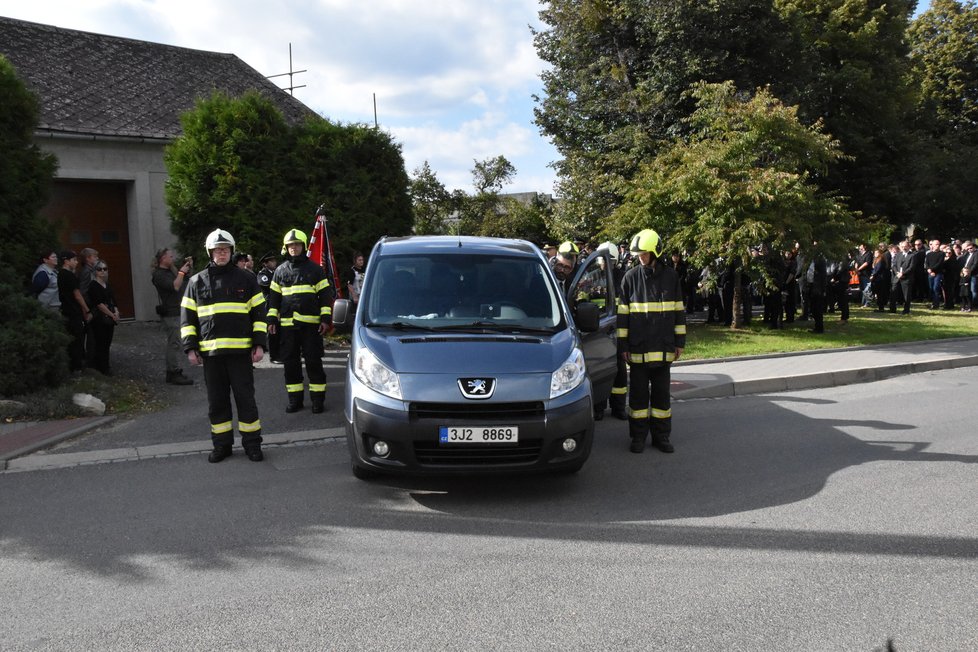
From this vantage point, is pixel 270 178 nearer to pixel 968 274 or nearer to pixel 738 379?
pixel 738 379

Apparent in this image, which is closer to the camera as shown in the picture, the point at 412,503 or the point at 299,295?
the point at 412,503

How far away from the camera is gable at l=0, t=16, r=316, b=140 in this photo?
15.3m

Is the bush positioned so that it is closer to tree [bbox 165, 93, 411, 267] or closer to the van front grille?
tree [bbox 165, 93, 411, 267]

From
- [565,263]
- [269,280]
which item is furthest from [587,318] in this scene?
[269,280]

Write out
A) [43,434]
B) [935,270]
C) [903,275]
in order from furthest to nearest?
[935,270]
[903,275]
[43,434]

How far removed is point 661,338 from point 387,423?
295 centimetres

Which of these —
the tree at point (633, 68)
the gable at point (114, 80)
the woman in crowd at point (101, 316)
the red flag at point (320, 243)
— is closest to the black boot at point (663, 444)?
the red flag at point (320, 243)

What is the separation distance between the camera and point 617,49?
78.1ft

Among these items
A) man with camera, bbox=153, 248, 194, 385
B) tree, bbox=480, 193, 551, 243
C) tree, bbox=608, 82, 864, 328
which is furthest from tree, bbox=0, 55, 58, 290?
tree, bbox=480, 193, 551, 243

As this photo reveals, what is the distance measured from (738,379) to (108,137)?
12.4 m

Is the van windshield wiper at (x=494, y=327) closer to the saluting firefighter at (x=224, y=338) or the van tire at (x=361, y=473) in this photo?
the van tire at (x=361, y=473)

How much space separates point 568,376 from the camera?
5680 mm

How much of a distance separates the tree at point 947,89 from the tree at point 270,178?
28337 mm

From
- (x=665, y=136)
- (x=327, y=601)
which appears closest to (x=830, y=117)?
(x=665, y=136)
